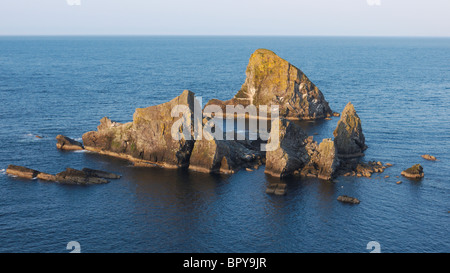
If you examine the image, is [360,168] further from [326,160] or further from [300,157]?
[300,157]

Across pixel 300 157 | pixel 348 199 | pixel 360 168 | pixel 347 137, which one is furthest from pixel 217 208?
pixel 347 137

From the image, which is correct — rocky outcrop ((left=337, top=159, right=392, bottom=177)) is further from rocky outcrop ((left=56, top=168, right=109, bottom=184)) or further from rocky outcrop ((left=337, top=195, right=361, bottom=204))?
rocky outcrop ((left=56, top=168, right=109, bottom=184))

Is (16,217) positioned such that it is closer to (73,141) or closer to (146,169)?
(146,169)

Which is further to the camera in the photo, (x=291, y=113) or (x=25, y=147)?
(x=291, y=113)

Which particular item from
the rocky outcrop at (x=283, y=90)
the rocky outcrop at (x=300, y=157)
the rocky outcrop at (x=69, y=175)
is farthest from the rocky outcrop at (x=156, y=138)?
the rocky outcrop at (x=283, y=90)
